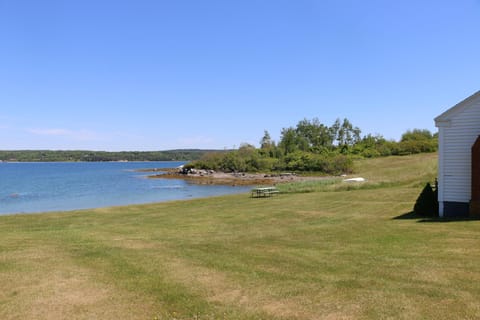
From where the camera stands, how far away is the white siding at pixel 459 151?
14039 mm

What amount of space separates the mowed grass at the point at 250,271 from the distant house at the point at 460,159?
162 centimetres

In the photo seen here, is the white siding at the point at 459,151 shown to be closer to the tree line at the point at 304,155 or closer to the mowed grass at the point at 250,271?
the mowed grass at the point at 250,271

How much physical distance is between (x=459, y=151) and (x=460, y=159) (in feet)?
0.94

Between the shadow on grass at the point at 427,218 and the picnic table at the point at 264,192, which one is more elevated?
the shadow on grass at the point at 427,218

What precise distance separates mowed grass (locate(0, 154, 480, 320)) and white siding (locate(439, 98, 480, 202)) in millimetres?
1901

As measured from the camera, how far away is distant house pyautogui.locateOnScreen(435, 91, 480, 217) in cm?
1370

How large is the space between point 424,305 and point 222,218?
1193cm

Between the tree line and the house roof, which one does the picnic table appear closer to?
the house roof

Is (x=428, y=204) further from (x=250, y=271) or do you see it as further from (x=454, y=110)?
(x=250, y=271)

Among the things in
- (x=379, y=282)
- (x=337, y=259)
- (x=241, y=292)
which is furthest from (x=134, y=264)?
(x=379, y=282)

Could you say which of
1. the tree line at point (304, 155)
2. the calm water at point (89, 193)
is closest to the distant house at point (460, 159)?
the calm water at point (89, 193)

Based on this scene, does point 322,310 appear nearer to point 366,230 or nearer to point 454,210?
point 366,230

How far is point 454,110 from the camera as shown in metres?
14.3

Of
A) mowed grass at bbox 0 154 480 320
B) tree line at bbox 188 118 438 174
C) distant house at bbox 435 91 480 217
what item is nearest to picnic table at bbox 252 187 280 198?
mowed grass at bbox 0 154 480 320
